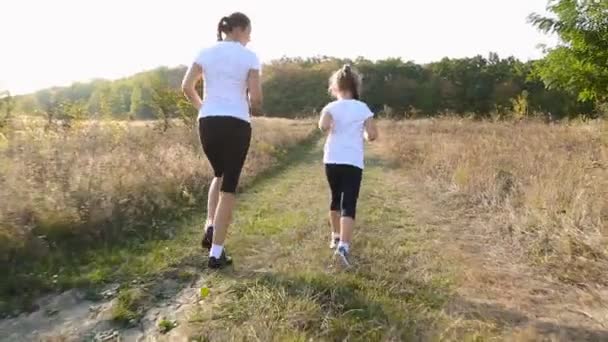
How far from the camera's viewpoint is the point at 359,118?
4.87 m

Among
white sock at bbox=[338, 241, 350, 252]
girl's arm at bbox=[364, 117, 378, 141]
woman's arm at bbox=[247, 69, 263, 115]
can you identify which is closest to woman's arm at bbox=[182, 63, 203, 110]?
woman's arm at bbox=[247, 69, 263, 115]

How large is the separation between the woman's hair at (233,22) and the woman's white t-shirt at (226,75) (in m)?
0.13

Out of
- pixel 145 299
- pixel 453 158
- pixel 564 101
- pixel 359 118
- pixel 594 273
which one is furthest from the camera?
pixel 564 101

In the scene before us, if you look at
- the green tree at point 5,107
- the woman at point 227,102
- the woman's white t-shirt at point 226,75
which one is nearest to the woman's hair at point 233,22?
the woman at point 227,102

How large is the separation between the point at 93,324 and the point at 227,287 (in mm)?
878

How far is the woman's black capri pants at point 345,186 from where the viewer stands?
480 centimetres

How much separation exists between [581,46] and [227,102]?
1622cm

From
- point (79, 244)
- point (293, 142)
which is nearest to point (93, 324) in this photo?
point (79, 244)

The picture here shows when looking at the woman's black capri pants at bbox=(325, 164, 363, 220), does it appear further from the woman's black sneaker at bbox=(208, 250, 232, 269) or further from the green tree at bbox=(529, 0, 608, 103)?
the green tree at bbox=(529, 0, 608, 103)

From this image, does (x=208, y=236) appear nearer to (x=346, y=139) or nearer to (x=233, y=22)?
(x=346, y=139)

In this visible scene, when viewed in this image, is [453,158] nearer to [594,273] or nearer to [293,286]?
[594,273]

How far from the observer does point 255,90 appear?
4250mm

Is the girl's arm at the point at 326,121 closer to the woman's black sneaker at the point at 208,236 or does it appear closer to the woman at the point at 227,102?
the woman at the point at 227,102

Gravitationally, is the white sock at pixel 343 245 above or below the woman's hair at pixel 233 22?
below
